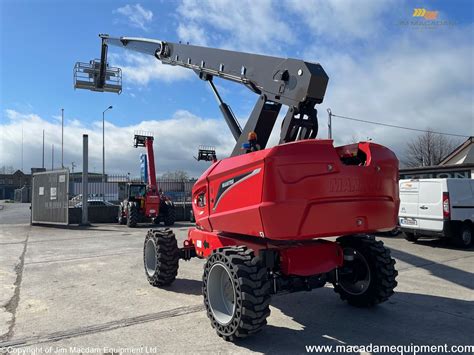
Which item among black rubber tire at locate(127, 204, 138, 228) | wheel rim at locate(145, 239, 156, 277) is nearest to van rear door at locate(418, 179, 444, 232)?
wheel rim at locate(145, 239, 156, 277)

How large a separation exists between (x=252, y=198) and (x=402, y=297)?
354 centimetres

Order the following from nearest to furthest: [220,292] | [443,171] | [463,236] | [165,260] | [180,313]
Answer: [220,292], [180,313], [165,260], [463,236], [443,171]

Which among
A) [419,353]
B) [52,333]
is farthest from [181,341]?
[419,353]

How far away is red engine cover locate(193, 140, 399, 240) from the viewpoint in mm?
4566

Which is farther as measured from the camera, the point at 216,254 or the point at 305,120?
the point at 305,120

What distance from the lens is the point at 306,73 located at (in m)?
5.34

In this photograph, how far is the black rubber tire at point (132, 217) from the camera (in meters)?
19.6

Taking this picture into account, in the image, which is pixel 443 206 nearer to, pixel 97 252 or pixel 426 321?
pixel 426 321

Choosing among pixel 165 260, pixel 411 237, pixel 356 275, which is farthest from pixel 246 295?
pixel 411 237

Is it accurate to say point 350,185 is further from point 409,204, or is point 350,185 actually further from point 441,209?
point 409,204

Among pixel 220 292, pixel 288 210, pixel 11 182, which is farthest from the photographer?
pixel 11 182

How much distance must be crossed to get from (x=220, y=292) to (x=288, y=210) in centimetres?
154

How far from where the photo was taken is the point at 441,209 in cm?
1205

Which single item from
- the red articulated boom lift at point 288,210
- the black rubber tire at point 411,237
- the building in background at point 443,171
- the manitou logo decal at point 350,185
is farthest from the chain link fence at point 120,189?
the manitou logo decal at point 350,185
